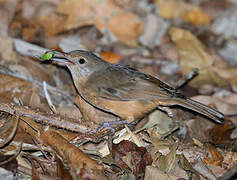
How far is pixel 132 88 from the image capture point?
5.04 metres

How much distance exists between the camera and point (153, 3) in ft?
27.9

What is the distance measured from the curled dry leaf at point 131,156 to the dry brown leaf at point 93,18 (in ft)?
11.2

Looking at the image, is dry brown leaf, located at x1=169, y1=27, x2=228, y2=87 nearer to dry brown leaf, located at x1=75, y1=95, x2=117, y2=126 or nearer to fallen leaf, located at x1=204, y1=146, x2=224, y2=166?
fallen leaf, located at x1=204, y1=146, x2=224, y2=166

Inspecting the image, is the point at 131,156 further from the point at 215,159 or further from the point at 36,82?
the point at 36,82

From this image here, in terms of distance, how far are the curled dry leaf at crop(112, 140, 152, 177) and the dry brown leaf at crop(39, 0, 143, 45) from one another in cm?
343

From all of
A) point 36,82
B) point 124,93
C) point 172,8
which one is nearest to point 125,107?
point 124,93

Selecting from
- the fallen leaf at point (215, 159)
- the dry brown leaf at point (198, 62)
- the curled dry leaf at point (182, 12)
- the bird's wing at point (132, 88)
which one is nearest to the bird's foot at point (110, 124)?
the bird's wing at point (132, 88)

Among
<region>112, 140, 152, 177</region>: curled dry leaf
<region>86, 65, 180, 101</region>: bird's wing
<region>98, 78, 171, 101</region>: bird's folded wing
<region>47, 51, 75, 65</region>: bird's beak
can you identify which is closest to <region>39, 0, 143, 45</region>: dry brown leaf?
<region>47, 51, 75, 65</region>: bird's beak

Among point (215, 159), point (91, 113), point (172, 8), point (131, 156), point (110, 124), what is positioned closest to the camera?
point (131, 156)

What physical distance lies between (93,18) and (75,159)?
4.03 m

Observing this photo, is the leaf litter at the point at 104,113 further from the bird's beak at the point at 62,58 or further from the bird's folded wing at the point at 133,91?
the bird's folded wing at the point at 133,91

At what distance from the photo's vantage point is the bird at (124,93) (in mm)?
4988

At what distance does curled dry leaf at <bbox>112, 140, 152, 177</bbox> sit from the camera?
4258 mm

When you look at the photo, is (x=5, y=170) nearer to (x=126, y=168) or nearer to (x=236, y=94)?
(x=126, y=168)
